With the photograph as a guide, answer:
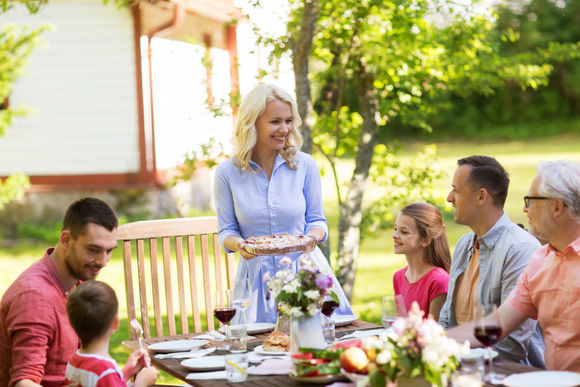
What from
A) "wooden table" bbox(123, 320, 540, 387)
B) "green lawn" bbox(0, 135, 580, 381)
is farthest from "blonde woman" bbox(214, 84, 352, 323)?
"green lawn" bbox(0, 135, 580, 381)

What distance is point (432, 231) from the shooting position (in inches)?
161

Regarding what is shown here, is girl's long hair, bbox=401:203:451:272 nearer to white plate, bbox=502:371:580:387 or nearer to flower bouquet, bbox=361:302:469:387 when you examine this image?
white plate, bbox=502:371:580:387

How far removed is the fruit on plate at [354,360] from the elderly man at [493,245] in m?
1.03

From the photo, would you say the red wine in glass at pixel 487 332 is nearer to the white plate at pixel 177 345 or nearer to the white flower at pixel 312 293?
the white flower at pixel 312 293

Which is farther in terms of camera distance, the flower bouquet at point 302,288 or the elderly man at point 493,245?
the elderly man at point 493,245

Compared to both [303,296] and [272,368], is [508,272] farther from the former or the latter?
[272,368]

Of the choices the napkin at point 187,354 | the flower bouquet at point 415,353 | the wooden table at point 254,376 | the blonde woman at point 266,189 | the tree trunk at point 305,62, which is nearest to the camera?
the flower bouquet at point 415,353

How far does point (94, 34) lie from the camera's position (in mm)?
12688

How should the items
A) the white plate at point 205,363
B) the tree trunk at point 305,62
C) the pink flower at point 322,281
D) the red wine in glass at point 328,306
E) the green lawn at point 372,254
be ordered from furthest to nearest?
1. the green lawn at point 372,254
2. the tree trunk at point 305,62
3. the red wine in glass at point 328,306
4. the white plate at point 205,363
5. the pink flower at point 322,281

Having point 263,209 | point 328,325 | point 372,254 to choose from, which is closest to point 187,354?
point 328,325

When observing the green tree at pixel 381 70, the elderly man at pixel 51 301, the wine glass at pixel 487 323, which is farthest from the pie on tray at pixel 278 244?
the green tree at pixel 381 70

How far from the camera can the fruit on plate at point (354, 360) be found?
8.00ft

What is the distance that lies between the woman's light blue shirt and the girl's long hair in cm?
49

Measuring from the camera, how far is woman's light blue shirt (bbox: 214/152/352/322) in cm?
397
